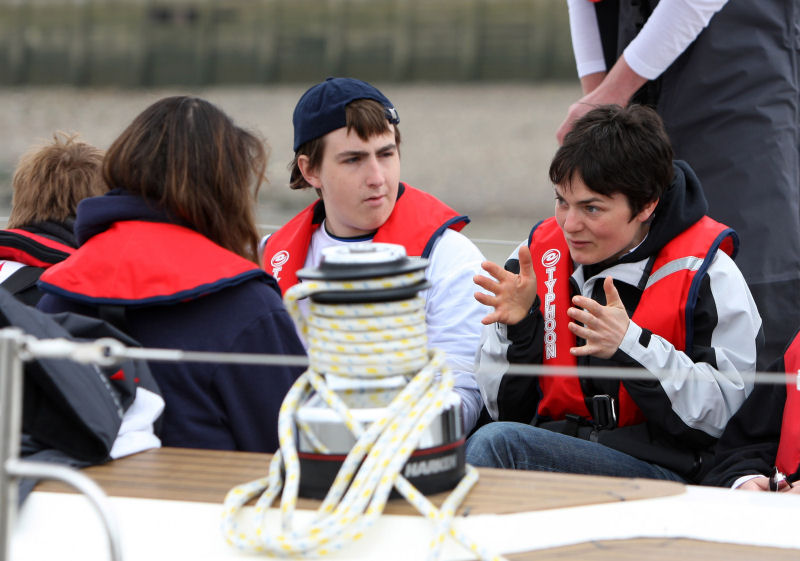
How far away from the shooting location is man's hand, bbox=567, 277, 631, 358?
62.4 inches

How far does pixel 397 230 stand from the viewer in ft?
6.92

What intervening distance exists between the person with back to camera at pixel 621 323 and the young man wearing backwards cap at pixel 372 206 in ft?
0.58

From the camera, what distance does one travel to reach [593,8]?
8.03ft

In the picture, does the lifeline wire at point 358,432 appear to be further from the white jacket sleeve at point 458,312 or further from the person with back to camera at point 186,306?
the white jacket sleeve at point 458,312

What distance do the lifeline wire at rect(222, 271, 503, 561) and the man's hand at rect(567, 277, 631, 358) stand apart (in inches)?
21.8

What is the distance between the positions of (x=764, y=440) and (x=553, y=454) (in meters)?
0.39

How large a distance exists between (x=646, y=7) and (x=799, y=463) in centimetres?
119

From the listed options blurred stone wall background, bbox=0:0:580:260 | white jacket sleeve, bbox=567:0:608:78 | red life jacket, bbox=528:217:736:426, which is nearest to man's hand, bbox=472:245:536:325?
red life jacket, bbox=528:217:736:426

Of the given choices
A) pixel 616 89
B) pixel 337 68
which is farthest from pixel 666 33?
pixel 337 68

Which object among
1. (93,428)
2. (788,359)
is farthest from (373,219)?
(93,428)

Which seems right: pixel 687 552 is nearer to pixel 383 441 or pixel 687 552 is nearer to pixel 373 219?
pixel 383 441

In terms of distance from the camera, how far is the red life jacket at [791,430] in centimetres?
159

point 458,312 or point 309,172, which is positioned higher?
point 309,172

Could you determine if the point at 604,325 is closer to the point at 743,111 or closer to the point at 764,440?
the point at 764,440
